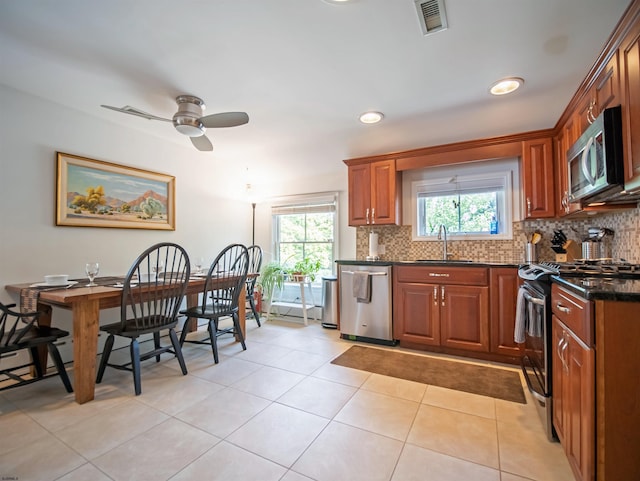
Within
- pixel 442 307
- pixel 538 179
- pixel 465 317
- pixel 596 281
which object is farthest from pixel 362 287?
pixel 596 281

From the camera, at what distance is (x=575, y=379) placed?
4.14ft

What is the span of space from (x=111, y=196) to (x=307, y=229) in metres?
2.50

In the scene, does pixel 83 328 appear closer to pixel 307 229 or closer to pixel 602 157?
pixel 307 229

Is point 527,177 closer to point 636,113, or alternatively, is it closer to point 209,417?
point 636,113

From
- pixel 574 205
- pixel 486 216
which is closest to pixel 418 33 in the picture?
pixel 574 205

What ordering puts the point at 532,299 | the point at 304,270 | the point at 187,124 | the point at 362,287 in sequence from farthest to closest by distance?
the point at 304,270, the point at 362,287, the point at 187,124, the point at 532,299

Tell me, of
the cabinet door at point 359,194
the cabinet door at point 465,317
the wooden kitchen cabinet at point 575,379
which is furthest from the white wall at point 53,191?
the wooden kitchen cabinet at point 575,379

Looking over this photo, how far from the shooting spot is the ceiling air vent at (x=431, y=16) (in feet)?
4.91

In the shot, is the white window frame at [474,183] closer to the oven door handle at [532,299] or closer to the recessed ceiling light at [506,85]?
the recessed ceiling light at [506,85]

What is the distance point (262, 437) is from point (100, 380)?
60.5 inches

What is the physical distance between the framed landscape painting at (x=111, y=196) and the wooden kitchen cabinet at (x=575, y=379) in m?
3.66

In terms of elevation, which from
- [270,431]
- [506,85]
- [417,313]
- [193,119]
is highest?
[506,85]

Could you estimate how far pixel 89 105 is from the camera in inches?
105

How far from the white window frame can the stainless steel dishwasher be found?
80 centimetres
